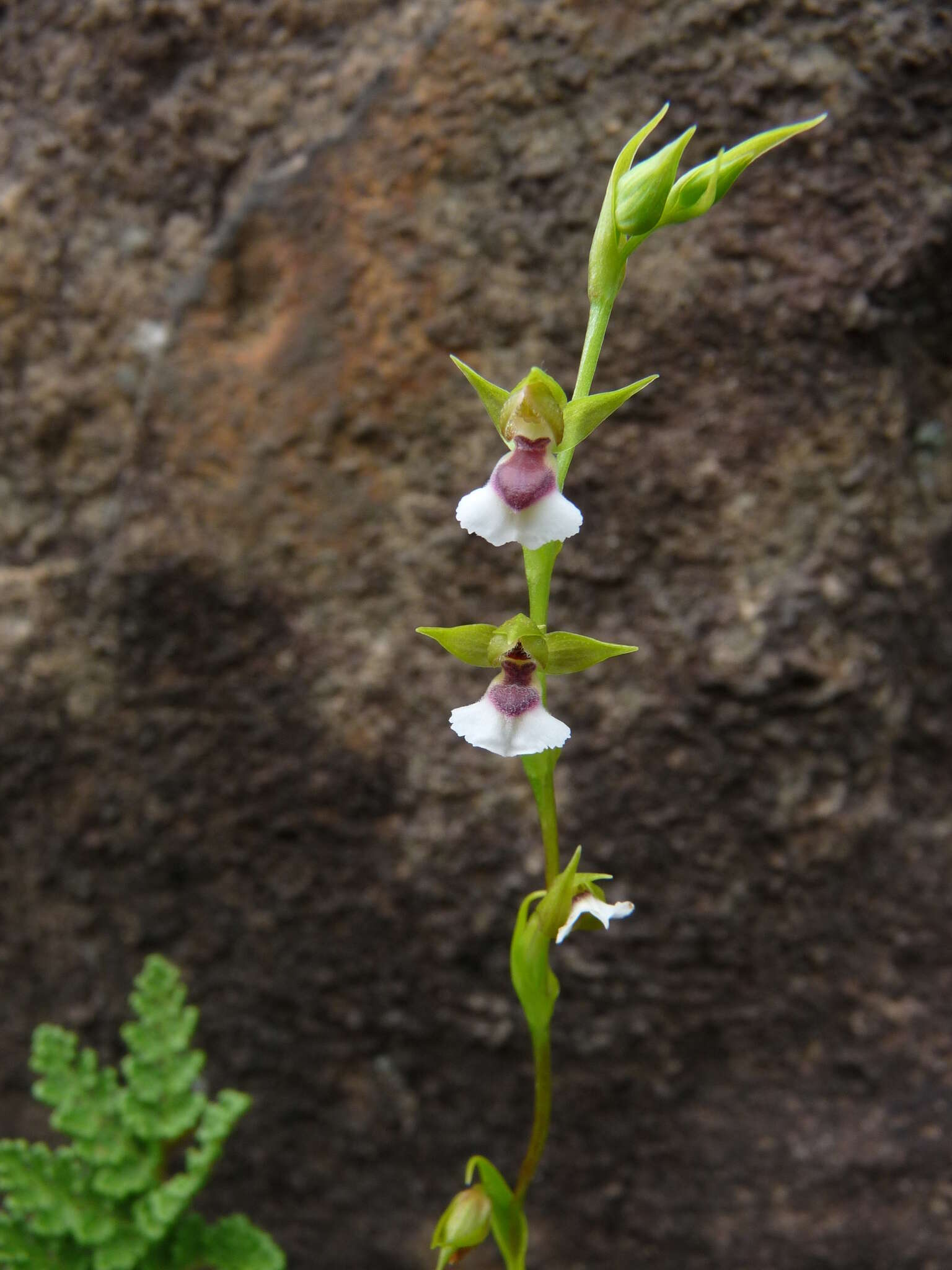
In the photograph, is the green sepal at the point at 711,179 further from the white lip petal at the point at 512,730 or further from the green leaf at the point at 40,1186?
the green leaf at the point at 40,1186

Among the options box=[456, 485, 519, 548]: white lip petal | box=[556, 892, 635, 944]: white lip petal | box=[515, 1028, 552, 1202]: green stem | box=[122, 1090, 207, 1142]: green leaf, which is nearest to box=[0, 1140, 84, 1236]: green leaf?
box=[122, 1090, 207, 1142]: green leaf

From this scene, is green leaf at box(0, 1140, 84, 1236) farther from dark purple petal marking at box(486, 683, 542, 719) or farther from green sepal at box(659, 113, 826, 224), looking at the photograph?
green sepal at box(659, 113, 826, 224)

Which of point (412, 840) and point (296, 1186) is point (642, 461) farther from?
point (296, 1186)

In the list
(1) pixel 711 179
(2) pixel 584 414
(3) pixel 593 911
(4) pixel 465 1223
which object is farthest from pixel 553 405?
(4) pixel 465 1223

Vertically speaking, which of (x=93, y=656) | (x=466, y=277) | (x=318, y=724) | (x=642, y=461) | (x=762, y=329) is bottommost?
(x=318, y=724)

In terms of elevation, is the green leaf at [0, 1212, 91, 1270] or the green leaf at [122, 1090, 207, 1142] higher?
the green leaf at [122, 1090, 207, 1142]

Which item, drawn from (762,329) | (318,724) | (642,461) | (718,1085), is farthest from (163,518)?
(718,1085)
